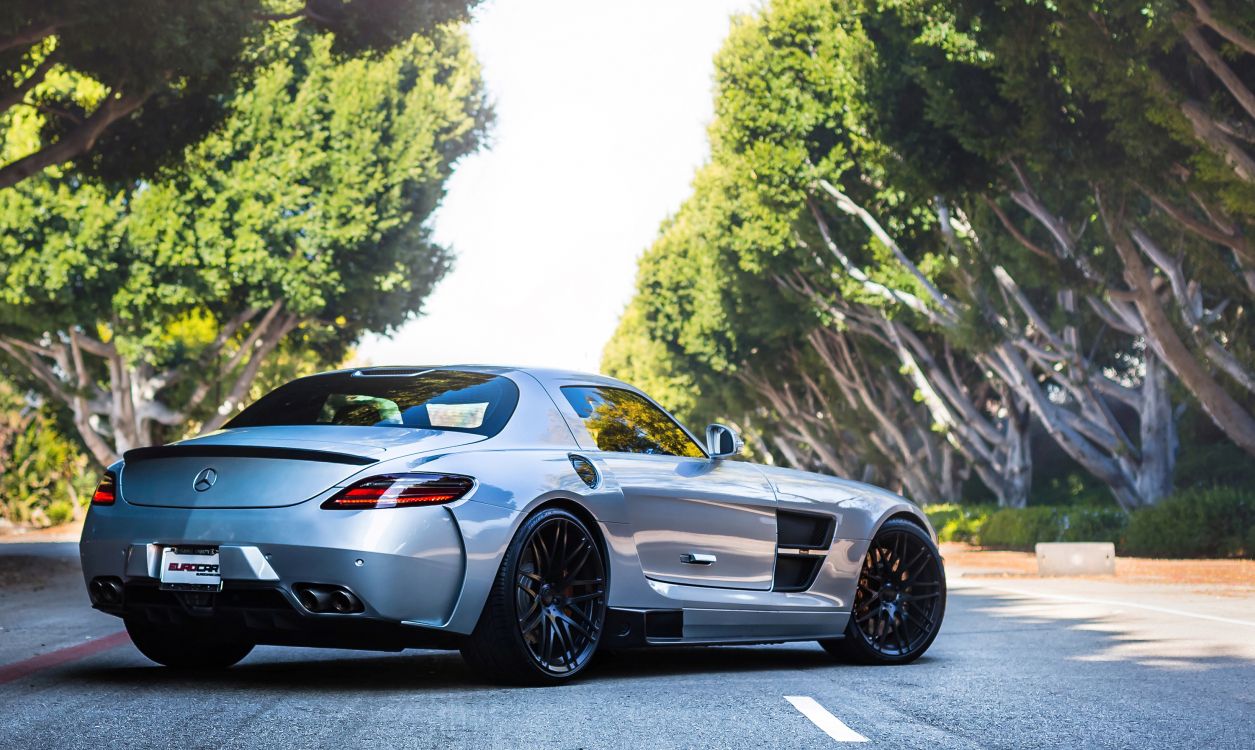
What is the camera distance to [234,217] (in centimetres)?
3581

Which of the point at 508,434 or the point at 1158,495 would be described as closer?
the point at 508,434

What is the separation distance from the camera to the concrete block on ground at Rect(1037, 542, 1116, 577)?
930 inches

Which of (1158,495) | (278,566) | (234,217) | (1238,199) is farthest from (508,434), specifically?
(234,217)

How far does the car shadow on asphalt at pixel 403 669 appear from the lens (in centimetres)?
823

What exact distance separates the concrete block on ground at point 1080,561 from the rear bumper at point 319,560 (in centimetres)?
1749

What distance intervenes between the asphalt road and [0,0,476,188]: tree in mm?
6743

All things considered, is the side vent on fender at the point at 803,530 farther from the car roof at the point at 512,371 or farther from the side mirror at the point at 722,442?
the car roof at the point at 512,371

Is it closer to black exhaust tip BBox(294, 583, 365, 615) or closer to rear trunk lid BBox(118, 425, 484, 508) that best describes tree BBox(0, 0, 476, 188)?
rear trunk lid BBox(118, 425, 484, 508)

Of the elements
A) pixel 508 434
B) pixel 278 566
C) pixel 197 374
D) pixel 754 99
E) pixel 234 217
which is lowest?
pixel 278 566

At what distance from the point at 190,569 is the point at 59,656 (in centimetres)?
303

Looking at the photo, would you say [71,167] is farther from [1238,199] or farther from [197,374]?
[197,374]

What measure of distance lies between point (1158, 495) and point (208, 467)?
26168 mm

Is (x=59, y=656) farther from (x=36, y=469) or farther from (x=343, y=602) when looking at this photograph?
(x=36, y=469)

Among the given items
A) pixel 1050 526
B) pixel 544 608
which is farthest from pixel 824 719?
pixel 1050 526
